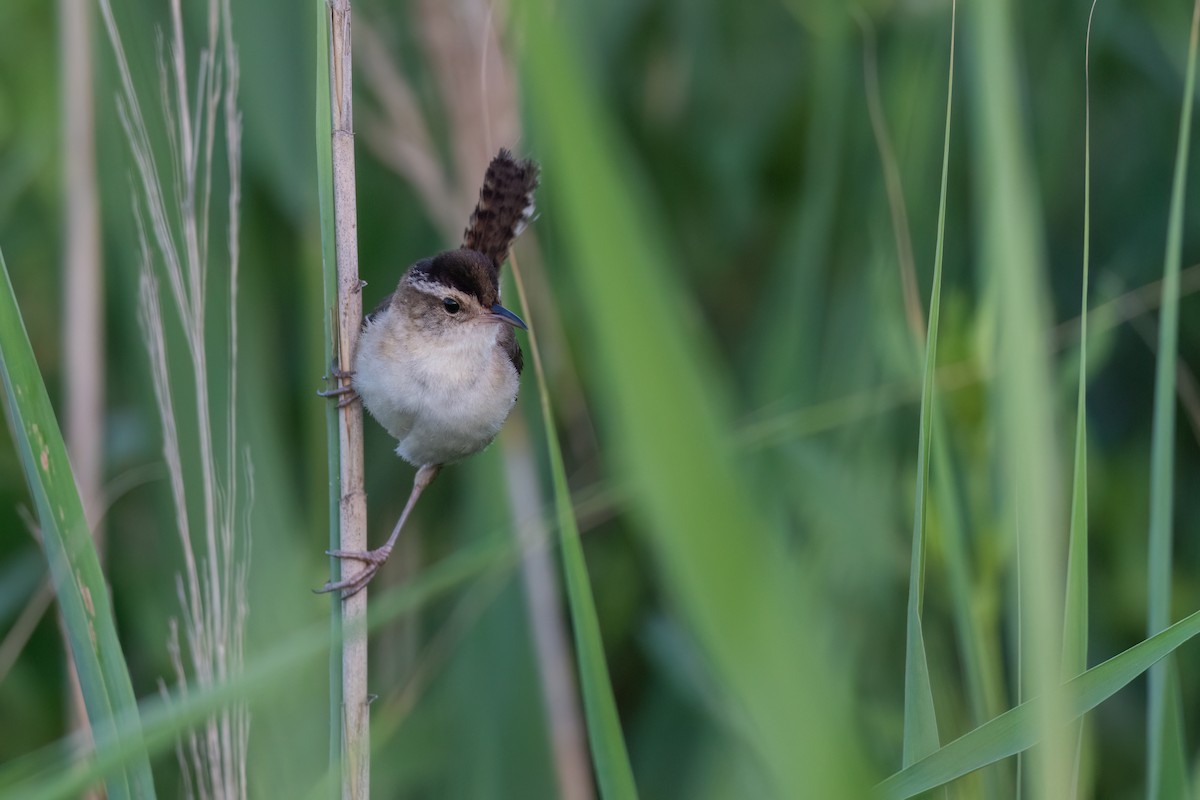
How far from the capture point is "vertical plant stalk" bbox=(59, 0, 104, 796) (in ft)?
7.92

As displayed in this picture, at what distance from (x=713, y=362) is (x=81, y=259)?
1.49m

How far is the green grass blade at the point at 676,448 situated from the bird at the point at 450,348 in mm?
1379

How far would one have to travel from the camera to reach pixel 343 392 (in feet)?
6.43

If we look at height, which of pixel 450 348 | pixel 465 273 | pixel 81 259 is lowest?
pixel 450 348

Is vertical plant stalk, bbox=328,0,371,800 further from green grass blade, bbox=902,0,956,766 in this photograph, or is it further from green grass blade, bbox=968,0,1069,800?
green grass blade, bbox=968,0,1069,800

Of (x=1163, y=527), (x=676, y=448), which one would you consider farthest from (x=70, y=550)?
(x=1163, y=527)

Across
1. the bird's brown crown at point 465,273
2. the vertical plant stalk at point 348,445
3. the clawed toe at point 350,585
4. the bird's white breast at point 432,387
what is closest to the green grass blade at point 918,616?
the vertical plant stalk at point 348,445

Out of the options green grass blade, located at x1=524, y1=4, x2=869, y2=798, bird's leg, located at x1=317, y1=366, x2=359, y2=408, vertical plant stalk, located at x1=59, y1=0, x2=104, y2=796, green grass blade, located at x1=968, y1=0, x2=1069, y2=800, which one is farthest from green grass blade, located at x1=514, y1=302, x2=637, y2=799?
vertical plant stalk, located at x1=59, y1=0, x2=104, y2=796

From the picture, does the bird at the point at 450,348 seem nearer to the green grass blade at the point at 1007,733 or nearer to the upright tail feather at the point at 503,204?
the upright tail feather at the point at 503,204

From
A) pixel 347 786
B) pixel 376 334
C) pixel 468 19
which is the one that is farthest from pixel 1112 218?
pixel 347 786

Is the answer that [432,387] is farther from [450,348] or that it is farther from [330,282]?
[330,282]

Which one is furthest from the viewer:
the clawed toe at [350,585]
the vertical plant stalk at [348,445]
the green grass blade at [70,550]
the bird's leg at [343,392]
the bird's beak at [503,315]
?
the bird's beak at [503,315]

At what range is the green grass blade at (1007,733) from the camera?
111cm

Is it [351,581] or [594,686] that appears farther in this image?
[351,581]
